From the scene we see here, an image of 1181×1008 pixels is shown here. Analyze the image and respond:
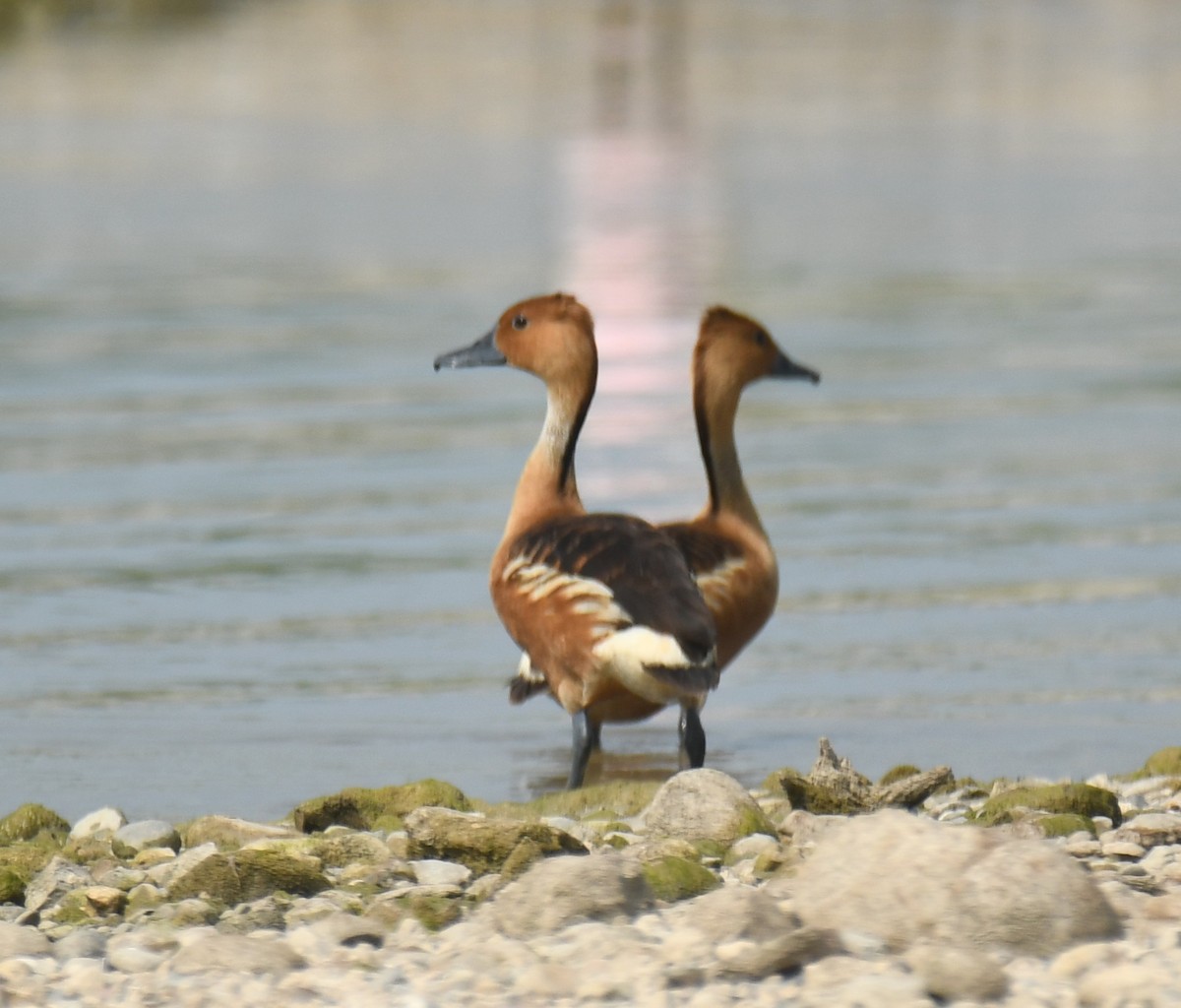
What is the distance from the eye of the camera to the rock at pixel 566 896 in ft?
17.5

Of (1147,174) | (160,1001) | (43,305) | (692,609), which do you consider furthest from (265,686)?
(1147,174)

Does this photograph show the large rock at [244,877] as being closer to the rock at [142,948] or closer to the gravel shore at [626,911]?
the gravel shore at [626,911]

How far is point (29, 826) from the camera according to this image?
6906 millimetres

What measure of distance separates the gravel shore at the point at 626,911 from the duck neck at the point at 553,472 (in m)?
2.21

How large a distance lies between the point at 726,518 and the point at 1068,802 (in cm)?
241

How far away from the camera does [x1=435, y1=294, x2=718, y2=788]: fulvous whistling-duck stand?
7.33 m

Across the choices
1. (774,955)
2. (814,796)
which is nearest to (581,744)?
(814,796)

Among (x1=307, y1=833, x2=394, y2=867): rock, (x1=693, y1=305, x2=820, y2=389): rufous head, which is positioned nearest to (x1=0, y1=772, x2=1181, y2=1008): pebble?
(x1=307, y1=833, x2=394, y2=867): rock

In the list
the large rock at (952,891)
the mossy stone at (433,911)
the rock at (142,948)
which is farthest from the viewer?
the mossy stone at (433,911)

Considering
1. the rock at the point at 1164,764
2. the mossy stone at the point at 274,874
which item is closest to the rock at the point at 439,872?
the mossy stone at the point at 274,874

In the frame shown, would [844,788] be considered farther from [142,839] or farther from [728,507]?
[728,507]

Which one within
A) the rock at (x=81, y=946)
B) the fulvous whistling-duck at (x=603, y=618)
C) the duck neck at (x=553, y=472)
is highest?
the duck neck at (x=553, y=472)

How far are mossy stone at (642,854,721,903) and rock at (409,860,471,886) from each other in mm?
444

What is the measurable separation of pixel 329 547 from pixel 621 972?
6.24 m
